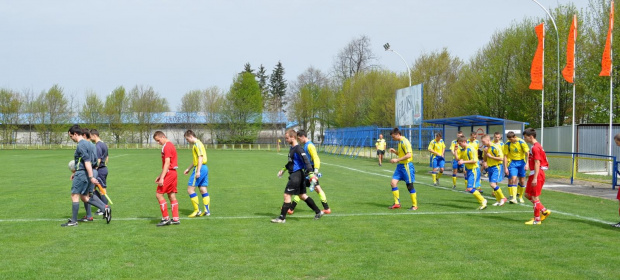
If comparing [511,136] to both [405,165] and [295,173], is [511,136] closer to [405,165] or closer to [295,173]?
[405,165]

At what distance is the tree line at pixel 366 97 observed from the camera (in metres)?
32.6

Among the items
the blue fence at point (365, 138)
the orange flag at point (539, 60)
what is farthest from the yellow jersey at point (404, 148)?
the blue fence at point (365, 138)

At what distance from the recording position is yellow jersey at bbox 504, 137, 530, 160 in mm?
11859

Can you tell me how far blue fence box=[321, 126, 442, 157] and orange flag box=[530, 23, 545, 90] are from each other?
10.2m

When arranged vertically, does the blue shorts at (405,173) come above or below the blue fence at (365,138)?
below

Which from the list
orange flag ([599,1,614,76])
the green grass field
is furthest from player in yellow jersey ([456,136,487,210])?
orange flag ([599,1,614,76])

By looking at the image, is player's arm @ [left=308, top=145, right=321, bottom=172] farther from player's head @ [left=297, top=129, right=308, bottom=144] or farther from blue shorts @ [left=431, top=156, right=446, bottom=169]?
blue shorts @ [left=431, top=156, right=446, bottom=169]

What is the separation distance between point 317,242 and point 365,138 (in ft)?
116

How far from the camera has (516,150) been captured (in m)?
12.0

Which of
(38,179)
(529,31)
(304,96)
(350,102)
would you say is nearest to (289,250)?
(38,179)

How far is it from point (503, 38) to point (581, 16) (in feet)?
22.7

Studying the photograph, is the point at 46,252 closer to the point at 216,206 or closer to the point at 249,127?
the point at 216,206

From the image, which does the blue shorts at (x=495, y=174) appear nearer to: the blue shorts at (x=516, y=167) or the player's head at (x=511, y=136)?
the blue shorts at (x=516, y=167)

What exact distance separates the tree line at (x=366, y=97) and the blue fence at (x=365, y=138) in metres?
5.45
